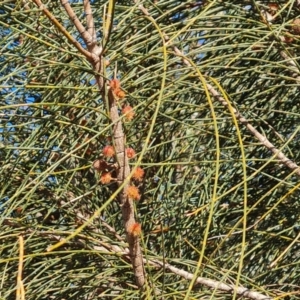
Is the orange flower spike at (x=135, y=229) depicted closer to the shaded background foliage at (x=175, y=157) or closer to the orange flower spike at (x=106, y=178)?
the orange flower spike at (x=106, y=178)

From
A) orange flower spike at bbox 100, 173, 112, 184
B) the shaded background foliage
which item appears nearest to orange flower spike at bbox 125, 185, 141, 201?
orange flower spike at bbox 100, 173, 112, 184

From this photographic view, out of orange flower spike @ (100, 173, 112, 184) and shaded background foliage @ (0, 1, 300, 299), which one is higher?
orange flower spike @ (100, 173, 112, 184)

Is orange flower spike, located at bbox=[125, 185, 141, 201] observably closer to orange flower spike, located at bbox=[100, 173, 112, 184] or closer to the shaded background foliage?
orange flower spike, located at bbox=[100, 173, 112, 184]

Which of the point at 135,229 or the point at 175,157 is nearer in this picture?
the point at 135,229

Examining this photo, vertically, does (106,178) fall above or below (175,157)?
above

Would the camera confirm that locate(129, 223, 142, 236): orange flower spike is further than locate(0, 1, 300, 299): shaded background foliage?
No

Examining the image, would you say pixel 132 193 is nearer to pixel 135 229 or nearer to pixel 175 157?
pixel 135 229

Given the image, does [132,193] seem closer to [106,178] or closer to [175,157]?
[106,178]

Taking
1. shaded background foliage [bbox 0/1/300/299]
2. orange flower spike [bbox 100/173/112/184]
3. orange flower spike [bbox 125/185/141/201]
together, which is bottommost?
shaded background foliage [bbox 0/1/300/299]

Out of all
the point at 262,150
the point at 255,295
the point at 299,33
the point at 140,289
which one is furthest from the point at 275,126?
the point at 140,289

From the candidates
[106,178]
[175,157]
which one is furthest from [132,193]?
[175,157]

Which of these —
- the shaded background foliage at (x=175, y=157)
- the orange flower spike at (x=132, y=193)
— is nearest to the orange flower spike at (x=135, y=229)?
the orange flower spike at (x=132, y=193)
